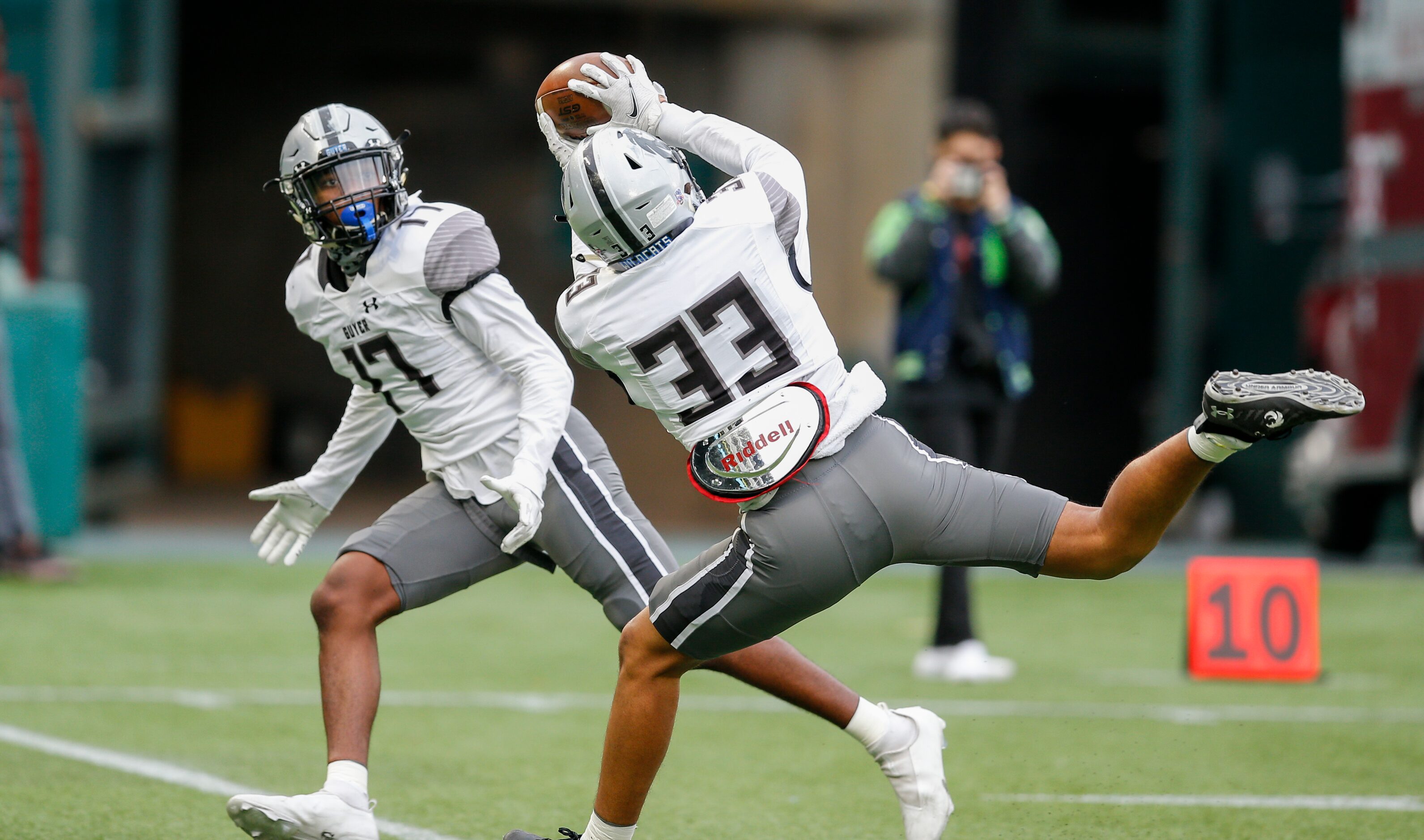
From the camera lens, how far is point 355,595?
459 cm

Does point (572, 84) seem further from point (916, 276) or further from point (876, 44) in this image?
point (876, 44)

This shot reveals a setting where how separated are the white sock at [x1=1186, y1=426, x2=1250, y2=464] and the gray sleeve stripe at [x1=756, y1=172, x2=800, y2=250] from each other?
984 millimetres

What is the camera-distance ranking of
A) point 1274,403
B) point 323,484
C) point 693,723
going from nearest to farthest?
1. point 1274,403
2. point 323,484
3. point 693,723

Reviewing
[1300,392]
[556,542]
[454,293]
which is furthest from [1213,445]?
[454,293]

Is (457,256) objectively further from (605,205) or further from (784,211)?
(784,211)

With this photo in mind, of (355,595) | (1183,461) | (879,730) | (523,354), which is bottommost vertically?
(879,730)

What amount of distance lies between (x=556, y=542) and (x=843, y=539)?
1.02 m

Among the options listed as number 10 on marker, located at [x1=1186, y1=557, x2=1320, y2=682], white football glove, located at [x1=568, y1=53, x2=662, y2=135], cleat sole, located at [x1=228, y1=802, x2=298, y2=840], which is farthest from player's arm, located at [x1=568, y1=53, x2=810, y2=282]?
number 10 on marker, located at [x1=1186, y1=557, x2=1320, y2=682]

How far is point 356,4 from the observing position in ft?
64.5

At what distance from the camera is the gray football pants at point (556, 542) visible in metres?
4.66

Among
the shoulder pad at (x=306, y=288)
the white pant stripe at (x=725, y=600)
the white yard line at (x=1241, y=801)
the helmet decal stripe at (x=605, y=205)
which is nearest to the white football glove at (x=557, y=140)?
the helmet decal stripe at (x=605, y=205)

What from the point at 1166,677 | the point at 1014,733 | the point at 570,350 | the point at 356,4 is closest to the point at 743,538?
the point at 570,350

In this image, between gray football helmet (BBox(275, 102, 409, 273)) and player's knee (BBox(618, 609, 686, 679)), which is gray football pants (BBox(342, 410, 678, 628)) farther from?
gray football helmet (BBox(275, 102, 409, 273))

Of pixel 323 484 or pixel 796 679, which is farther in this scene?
pixel 323 484
